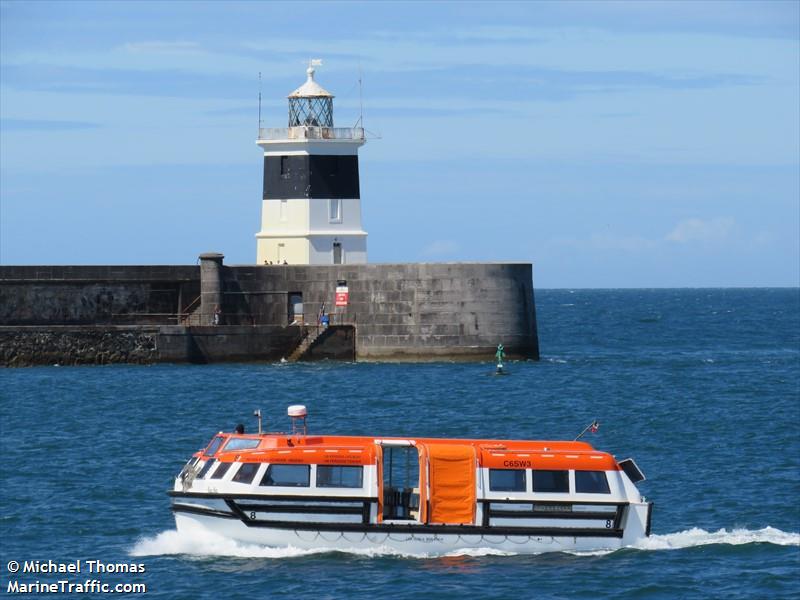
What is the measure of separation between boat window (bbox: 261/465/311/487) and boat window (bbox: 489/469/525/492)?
2.86m

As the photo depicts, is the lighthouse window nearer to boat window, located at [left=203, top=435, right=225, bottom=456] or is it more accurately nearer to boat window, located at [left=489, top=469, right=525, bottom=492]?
boat window, located at [left=203, top=435, right=225, bottom=456]

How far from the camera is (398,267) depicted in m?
56.8

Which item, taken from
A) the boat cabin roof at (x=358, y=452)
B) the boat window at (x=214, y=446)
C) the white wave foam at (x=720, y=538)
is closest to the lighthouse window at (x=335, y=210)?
the white wave foam at (x=720, y=538)

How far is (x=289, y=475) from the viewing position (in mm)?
24859

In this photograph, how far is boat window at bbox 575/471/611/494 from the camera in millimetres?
25156

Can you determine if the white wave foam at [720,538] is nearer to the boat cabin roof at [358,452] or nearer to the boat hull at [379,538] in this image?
the boat cabin roof at [358,452]

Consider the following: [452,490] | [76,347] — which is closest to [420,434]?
[452,490]

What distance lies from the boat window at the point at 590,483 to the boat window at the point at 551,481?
0.19m

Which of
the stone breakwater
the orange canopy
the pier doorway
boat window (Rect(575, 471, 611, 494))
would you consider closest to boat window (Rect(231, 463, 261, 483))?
the orange canopy

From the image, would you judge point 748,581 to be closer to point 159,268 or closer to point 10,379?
point 10,379

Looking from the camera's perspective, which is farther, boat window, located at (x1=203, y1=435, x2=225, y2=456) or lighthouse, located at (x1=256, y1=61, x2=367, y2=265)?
lighthouse, located at (x1=256, y1=61, x2=367, y2=265)

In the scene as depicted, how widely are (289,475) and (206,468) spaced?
1.42 m

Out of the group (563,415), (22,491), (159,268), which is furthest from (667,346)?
(22,491)

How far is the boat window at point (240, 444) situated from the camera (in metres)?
25.4
